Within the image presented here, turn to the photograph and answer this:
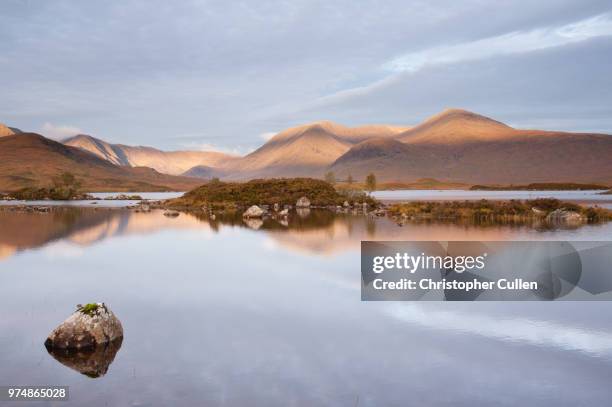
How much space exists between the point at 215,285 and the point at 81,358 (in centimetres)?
867

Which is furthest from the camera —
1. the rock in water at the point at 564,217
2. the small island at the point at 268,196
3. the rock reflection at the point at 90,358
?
the small island at the point at 268,196

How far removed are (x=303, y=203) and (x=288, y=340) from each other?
6213 cm

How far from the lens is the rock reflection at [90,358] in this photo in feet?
35.8

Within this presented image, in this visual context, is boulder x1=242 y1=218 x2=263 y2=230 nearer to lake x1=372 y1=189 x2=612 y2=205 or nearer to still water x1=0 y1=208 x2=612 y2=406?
still water x1=0 y1=208 x2=612 y2=406

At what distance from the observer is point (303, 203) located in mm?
75062

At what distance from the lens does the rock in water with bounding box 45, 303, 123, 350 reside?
1216cm

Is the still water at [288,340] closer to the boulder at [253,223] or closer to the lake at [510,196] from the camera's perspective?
the boulder at [253,223]

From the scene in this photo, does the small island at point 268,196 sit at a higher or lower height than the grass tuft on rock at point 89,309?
higher

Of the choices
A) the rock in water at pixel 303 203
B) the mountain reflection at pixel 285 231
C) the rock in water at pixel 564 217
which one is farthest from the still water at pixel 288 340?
the rock in water at pixel 303 203

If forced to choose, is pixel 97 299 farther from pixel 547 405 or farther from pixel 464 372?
pixel 547 405

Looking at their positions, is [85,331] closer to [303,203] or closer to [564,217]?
[564,217]

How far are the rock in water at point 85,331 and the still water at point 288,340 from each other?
1.32ft

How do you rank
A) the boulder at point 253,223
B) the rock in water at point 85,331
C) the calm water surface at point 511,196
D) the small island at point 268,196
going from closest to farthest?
the rock in water at point 85,331, the boulder at point 253,223, the small island at point 268,196, the calm water surface at point 511,196

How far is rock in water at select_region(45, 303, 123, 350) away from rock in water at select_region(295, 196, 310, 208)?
61.8 m
